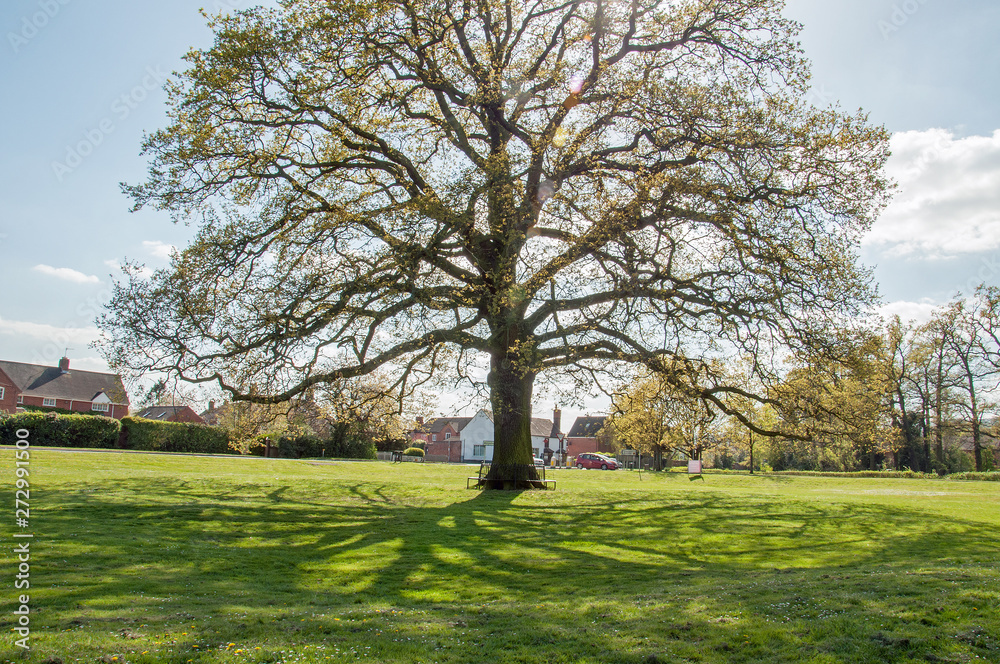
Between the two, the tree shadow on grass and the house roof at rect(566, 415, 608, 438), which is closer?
the tree shadow on grass

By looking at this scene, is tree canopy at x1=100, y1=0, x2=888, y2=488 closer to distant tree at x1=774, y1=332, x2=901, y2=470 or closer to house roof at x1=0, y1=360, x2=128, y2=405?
distant tree at x1=774, y1=332, x2=901, y2=470

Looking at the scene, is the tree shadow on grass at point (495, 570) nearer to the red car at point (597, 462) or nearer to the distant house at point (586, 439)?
the red car at point (597, 462)

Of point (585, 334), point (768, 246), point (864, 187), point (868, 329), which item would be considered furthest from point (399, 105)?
point (868, 329)

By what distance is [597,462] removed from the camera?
66.0 meters

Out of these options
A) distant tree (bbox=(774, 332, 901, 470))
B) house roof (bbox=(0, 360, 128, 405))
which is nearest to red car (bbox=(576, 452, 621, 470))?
distant tree (bbox=(774, 332, 901, 470))

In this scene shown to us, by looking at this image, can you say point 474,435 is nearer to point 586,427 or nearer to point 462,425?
point 462,425

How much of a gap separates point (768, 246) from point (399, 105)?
12544 millimetres

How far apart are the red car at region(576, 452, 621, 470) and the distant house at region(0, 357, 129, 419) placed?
157 feet

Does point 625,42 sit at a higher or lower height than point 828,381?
higher

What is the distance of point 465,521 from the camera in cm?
1511

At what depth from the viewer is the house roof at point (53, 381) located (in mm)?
68312

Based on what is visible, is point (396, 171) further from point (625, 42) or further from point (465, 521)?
point (465, 521)

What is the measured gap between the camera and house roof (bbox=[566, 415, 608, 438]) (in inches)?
3966

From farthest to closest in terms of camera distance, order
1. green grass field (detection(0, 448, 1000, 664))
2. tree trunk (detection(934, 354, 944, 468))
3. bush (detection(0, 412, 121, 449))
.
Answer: tree trunk (detection(934, 354, 944, 468)) < bush (detection(0, 412, 121, 449)) < green grass field (detection(0, 448, 1000, 664))
